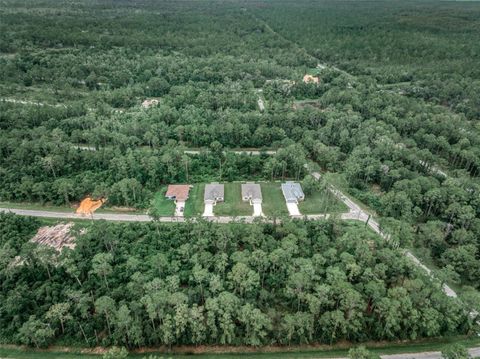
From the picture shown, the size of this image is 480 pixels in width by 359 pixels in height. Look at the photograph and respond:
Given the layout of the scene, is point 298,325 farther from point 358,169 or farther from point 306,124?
point 306,124

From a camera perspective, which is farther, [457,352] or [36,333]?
[36,333]

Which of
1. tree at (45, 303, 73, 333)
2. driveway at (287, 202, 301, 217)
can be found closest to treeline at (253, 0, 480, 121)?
driveway at (287, 202, 301, 217)

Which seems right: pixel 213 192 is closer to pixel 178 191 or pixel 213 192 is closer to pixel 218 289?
pixel 178 191

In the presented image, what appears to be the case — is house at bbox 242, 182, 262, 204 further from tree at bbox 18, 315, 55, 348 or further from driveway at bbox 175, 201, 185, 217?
tree at bbox 18, 315, 55, 348

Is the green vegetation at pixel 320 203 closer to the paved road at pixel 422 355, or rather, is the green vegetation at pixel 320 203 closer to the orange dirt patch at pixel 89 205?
the paved road at pixel 422 355

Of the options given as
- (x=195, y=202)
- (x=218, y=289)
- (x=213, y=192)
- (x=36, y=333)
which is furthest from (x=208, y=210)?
(x=36, y=333)

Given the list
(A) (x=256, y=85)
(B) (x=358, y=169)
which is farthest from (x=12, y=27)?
(B) (x=358, y=169)

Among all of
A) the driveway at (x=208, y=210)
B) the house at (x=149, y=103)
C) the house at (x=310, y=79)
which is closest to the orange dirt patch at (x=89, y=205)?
the driveway at (x=208, y=210)
